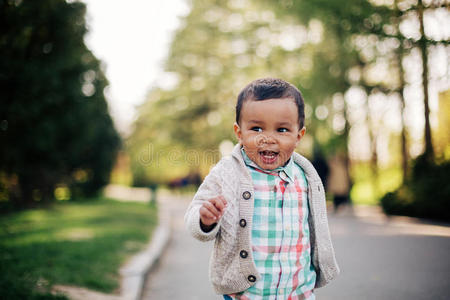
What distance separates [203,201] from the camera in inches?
79.4

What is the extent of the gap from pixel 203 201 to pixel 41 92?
857 cm

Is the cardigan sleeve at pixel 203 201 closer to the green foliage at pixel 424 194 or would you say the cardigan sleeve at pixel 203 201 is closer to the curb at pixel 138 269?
the curb at pixel 138 269

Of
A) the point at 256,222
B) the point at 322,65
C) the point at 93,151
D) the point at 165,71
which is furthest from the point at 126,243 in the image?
the point at 165,71

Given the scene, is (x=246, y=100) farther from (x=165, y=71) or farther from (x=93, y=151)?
(x=165, y=71)

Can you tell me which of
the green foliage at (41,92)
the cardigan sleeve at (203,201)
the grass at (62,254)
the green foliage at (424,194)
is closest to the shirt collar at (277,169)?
the cardigan sleeve at (203,201)

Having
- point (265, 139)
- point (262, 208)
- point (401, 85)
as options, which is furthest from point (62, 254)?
point (401, 85)

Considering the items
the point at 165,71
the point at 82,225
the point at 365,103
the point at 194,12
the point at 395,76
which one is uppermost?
the point at 194,12

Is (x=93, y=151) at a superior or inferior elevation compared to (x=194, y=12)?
inferior

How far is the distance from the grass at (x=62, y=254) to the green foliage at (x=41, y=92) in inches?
86.7

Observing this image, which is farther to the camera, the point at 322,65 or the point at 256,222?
the point at 322,65

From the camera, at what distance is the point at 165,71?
2638 cm

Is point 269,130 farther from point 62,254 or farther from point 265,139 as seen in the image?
A: point 62,254

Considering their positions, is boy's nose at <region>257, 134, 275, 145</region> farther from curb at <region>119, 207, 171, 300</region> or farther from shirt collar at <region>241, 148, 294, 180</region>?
curb at <region>119, 207, 171, 300</region>

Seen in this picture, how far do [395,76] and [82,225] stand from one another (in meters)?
13.0
